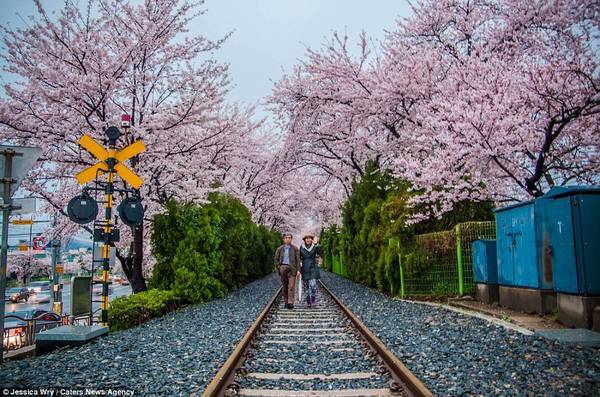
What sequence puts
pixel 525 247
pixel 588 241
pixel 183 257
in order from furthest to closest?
pixel 183 257 < pixel 525 247 < pixel 588 241

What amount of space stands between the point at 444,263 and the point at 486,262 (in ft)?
6.37

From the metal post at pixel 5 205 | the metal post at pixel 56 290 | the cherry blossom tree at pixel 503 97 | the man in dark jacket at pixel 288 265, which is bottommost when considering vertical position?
the metal post at pixel 56 290

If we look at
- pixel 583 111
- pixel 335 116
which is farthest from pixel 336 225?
pixel 583 111

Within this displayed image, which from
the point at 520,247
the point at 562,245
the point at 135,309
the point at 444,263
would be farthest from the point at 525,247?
the point at 135,309

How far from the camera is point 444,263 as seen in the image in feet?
38.2

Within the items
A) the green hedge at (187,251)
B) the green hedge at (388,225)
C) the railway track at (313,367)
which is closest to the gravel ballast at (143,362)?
the railway track at (313,367)

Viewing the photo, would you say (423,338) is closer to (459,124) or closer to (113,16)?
(459,124)

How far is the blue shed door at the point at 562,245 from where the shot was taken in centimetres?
653

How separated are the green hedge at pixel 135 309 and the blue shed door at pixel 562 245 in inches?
317

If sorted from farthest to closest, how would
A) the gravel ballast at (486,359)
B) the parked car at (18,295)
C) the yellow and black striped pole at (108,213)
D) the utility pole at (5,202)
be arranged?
1. the parked car at (18,295)
2. the yellow and black striped pole at (108,213)
3. the utility pole at (5,202)
4. the gravel ballast at (486,359)

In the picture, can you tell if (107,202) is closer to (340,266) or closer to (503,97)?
(503,97)

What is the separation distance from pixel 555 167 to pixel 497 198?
58.6 inches

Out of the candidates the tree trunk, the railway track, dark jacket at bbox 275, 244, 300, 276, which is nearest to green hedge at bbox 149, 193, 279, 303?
the tree trunk

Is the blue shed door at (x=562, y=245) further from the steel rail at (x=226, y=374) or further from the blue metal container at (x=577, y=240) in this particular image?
the steel rail at (x=226, y=374)
